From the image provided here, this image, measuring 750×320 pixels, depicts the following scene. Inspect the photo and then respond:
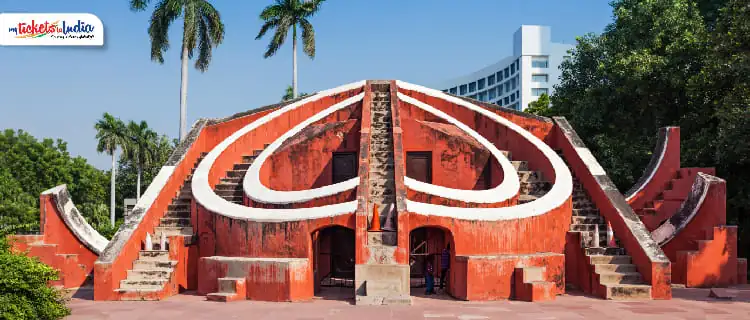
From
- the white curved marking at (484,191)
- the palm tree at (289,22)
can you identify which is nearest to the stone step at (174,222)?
the white curved marking at (484,191)

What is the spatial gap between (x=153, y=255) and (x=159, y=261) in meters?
0.25

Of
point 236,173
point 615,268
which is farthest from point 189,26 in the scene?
point 615,268

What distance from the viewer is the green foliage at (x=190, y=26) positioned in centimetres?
2464

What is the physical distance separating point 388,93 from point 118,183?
26.1 meters

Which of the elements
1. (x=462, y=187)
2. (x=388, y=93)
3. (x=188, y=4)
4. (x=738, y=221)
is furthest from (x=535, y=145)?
(x=188, y=4)

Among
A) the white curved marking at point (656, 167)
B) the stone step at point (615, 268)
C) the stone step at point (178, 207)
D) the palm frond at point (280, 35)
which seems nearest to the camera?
the stone step at point (615, 268)

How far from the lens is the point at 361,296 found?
35.5 feet

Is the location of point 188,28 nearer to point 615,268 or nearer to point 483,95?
point 615,268

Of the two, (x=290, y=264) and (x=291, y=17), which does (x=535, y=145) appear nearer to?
(x=290, y=264)

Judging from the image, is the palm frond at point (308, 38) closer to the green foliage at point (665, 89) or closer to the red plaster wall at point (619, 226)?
the green foliage at point (665, 89)

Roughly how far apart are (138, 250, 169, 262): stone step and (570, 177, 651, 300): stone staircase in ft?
22.6

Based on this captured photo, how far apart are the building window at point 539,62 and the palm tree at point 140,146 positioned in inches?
1933

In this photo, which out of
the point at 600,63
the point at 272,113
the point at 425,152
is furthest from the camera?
the point at 600,63

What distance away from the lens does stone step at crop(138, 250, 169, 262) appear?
12.6 metres
